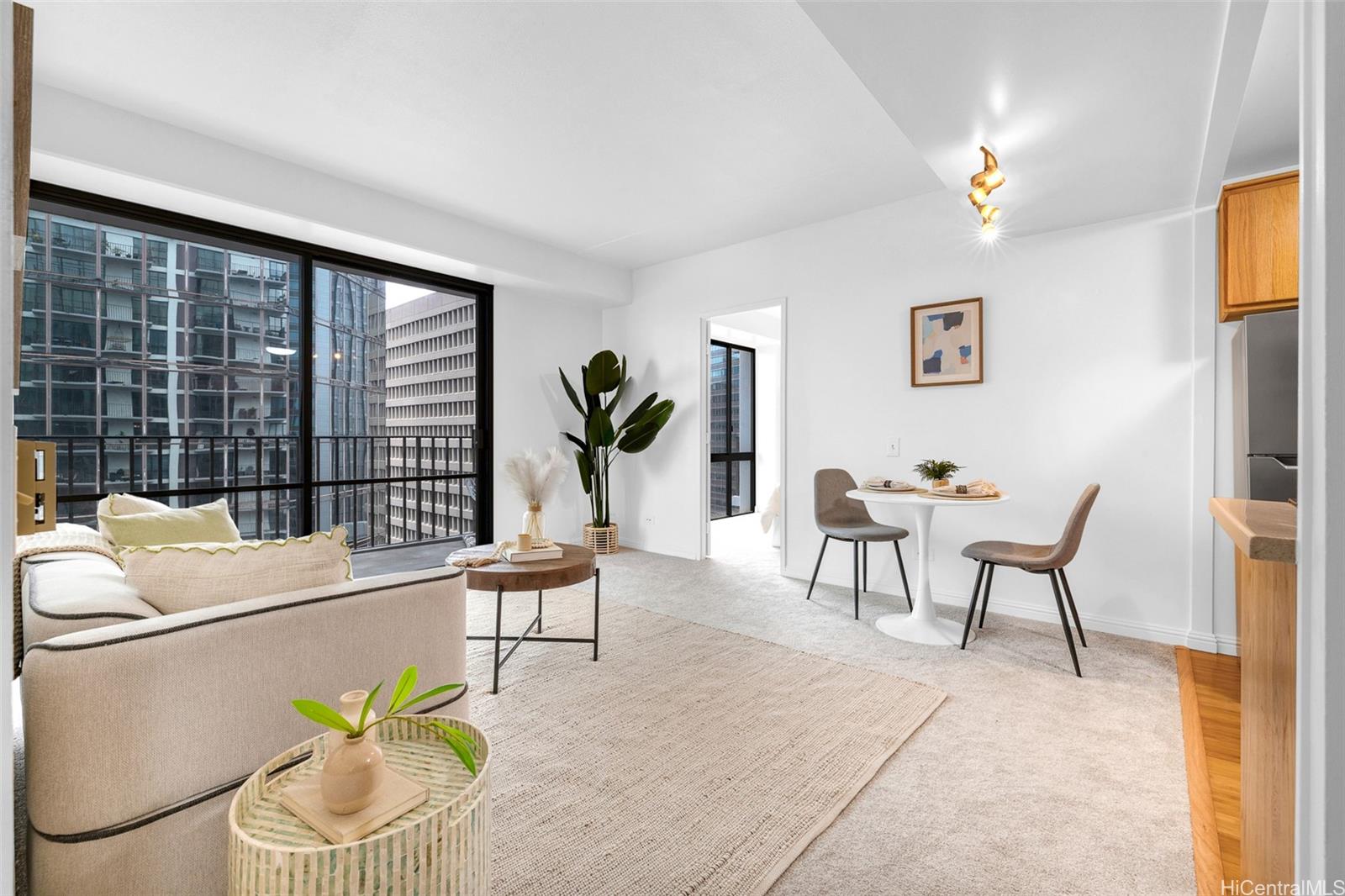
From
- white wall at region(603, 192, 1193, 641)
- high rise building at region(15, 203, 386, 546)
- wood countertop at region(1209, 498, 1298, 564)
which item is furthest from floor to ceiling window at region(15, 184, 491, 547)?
wood countertop at region(1209, 498, 1298, 564)

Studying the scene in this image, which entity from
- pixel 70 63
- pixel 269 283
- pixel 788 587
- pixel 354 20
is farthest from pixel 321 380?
pixel 788 587

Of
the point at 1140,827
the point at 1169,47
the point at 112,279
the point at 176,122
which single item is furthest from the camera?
the point at 112,279

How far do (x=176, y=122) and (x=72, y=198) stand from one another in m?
0.67

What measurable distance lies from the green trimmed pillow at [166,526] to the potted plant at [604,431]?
9.93ft

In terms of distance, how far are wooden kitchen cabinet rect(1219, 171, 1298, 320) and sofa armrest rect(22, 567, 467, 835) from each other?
354cm

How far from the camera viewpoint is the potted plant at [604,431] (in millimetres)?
5242

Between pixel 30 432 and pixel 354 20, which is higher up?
pixel 354 20

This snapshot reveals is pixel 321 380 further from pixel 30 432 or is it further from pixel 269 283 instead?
pixel 30 432

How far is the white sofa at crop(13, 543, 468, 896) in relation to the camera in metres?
1.04

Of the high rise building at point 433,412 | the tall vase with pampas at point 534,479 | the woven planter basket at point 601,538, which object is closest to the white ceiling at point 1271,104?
the tall vase with pampas at point 534,479

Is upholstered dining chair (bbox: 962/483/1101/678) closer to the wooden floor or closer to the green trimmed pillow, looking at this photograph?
the wooden floor

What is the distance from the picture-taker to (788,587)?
166 inches

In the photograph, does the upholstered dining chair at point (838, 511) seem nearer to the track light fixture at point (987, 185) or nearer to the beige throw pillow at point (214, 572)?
the track light fixture at point (987, 185)

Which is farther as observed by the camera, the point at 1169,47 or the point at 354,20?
the point at 354,20
